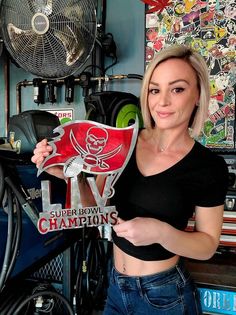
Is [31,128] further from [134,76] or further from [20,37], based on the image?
[134,76]

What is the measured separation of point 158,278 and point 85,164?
43cm

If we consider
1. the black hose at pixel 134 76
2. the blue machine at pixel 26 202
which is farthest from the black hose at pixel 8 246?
the black hose at pixel 134 76

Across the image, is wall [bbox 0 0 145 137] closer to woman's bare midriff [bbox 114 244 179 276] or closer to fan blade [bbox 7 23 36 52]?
fan blade [bbox 7 23 36 52]

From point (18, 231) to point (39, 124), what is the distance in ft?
1.75

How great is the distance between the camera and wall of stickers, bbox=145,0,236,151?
2156 millimetres

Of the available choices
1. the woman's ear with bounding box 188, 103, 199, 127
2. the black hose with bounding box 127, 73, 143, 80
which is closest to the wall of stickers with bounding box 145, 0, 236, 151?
the black hose with bounding box 127, 73, 143, 80

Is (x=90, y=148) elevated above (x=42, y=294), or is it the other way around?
(x=90, y=148)

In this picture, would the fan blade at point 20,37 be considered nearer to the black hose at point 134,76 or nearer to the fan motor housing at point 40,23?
the fan motor housing at point 40,23

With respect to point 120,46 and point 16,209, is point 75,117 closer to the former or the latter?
point 120,46

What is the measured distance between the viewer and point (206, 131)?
224 cm

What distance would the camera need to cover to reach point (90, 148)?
102cm

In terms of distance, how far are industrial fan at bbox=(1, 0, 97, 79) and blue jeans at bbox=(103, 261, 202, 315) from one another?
3.91ft

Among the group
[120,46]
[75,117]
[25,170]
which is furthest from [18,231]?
[120,46]

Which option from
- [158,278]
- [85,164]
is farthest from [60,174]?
[158,278]
